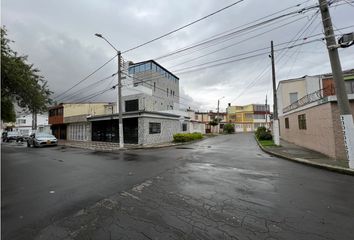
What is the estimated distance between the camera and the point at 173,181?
6.56 meters

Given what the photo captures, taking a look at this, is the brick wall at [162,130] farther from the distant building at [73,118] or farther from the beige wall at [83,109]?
the beige wall at [83,109]

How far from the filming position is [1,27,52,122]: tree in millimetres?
10578

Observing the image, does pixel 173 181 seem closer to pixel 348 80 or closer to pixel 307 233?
pixel 307 233

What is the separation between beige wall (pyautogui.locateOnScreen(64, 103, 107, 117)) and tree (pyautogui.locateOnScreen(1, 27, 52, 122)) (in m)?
18.6

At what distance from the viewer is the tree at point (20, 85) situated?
10.6 meters

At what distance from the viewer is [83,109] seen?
33250 mm

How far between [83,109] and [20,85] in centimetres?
2274

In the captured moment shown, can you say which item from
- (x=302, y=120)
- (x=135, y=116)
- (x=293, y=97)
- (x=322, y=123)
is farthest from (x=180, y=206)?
(x=293, y=97)

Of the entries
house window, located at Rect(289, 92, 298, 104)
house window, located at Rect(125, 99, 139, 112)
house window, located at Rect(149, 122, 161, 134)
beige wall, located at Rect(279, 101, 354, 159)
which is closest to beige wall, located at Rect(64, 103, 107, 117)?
house window, located at Rect(125, 99, 139, 112)

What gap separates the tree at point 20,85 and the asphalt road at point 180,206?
6279 millimetres

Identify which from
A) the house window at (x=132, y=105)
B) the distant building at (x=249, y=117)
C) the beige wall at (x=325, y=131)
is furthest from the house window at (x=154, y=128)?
the distant building at (x=249, y=117)

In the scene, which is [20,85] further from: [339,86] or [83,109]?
[83,109]

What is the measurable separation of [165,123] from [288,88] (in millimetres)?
18170

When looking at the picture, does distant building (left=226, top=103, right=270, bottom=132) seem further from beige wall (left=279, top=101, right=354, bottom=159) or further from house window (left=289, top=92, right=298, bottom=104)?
beige wall (left=279, top=101, right=354, bottom=159)
